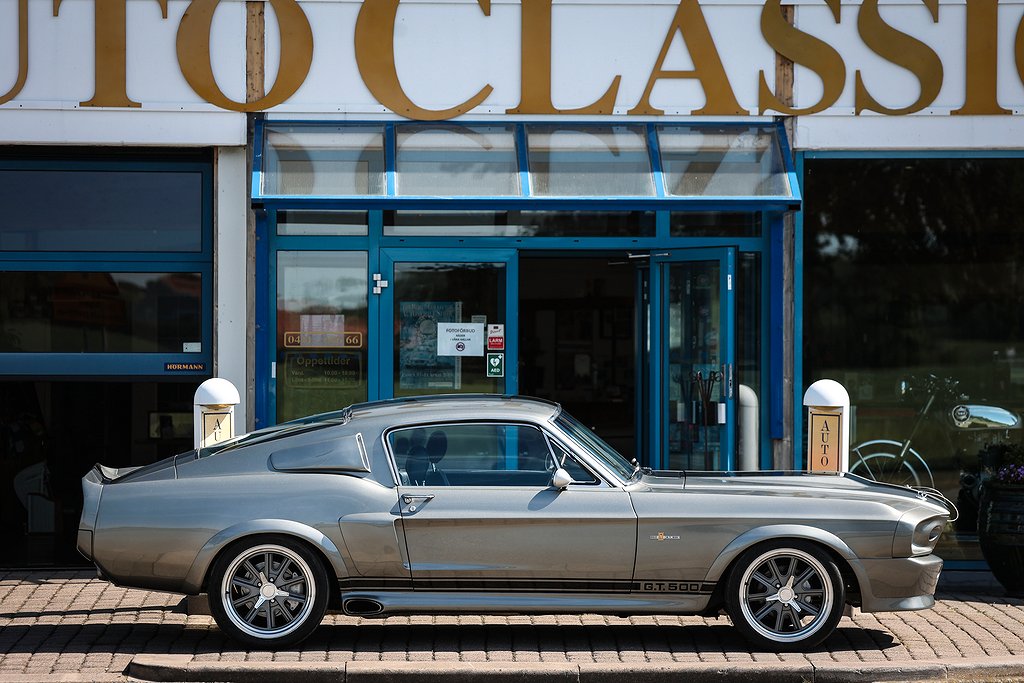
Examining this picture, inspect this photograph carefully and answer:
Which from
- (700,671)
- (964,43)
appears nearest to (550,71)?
(964,43)

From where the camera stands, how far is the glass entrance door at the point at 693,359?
1036cm

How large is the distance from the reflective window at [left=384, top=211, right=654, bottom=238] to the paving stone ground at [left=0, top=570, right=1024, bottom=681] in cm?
374

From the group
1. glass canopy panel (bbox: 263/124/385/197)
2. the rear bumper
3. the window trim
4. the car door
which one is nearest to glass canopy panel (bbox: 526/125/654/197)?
glass canopy panel (bbox: 263/124/385/197)

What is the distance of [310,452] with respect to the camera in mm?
6930

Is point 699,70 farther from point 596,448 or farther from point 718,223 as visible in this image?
point 596,448

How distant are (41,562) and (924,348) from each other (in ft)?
25.4

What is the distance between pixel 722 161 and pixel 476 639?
15.8 ft

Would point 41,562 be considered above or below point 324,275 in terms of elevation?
below

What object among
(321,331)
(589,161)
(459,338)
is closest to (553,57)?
(589,161)

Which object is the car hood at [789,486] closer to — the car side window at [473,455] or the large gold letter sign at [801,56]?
the car side window at [473,455]

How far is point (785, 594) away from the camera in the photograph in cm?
674

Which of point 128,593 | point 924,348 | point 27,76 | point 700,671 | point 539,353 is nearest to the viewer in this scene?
point 700,671

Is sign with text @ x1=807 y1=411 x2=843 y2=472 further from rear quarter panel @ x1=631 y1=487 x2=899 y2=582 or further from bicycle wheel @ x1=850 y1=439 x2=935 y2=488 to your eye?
rear quarter panel @ x1=631 y1=487 x2=899 y2=582

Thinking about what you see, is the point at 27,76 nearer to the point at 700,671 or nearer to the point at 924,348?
the point at 700,671
